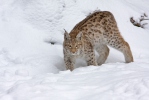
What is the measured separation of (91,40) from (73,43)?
2.20 feet

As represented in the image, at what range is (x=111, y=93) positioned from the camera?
3.88 m

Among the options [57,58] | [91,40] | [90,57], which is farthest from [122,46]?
[57,58]

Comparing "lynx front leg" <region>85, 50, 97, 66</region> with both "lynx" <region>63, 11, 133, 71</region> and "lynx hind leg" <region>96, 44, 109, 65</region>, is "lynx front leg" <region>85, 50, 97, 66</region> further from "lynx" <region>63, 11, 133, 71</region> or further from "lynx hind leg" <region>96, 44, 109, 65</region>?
"lynx hind leg" <region>96, 44, 109, 65</region>

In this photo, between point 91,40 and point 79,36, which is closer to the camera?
point 79,36

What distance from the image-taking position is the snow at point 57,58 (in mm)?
4004

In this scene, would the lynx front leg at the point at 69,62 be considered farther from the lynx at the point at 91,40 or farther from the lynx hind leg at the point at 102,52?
the lynx hind leg at the point at 102,52

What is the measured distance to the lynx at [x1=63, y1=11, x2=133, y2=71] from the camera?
6262 mm

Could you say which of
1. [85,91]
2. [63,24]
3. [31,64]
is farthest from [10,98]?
[63,24]

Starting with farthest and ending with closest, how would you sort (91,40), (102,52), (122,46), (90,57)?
1. (102,52)
2. (122,46)
3. (91,40)
4. (90,57)

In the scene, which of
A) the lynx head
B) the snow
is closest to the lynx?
the lynx head

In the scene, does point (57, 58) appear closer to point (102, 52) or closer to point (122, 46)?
point (102, 52)

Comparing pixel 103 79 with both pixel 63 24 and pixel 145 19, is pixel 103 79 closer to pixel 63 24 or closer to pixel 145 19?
pixel 63 24

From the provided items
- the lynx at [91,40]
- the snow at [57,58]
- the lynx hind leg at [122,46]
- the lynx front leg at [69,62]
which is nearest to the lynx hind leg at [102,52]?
the lynx at [91,40]

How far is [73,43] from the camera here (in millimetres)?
6195
